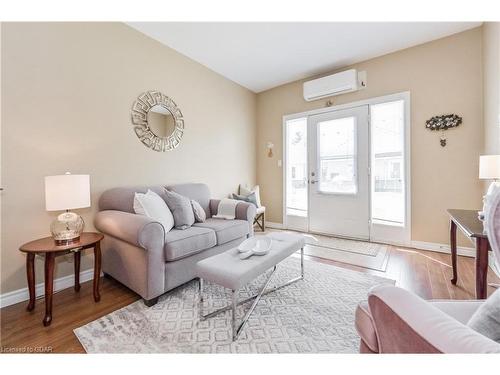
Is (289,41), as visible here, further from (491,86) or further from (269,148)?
(491,86)

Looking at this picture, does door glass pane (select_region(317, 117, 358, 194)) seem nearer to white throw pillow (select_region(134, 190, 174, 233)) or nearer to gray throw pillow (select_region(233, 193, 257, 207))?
gray throw pillow (select_region(233, 193, 257, 207))

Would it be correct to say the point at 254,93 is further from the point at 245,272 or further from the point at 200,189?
the point at 245,272

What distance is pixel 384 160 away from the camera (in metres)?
3.08

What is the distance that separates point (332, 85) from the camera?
3262 millimetres

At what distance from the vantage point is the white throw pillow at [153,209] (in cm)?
196

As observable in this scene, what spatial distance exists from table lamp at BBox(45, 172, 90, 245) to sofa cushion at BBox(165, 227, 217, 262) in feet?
2.25

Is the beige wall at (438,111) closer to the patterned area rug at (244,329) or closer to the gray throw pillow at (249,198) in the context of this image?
the patterned area rug at (244,329)

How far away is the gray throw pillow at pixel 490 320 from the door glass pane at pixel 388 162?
2.66 metres

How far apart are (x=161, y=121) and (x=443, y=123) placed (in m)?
3.50

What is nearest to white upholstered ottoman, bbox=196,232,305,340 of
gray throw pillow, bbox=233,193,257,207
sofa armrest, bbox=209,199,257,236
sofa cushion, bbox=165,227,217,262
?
sofa cushion, bbox=165,227,217,262

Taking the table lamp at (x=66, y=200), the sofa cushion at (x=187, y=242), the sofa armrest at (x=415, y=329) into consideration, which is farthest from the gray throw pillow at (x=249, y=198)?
the sofa armrest at (x=415, y=329)

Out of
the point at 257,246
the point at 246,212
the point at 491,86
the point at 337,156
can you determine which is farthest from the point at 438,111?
the point at 257,246

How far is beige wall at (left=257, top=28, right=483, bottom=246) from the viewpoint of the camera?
Result: 8.25 ft

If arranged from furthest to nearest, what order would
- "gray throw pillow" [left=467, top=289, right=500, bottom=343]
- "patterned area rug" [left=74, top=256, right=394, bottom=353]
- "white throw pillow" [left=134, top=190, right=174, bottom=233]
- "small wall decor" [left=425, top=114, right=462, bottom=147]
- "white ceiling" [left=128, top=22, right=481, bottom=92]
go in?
"small wall decor" [left=425, top=114, right=462, bottom=147]
"white ceiling" [left=128, top=22, right=481, bottom=92]
"white throw pillow" [left=134, top=190, right=174, bottom=233]
"patterned area rug" [left=74, top=256, right=394, bottom=353]
"gray throw pillow" [left=467, top=289, right=500, bottom=343]
